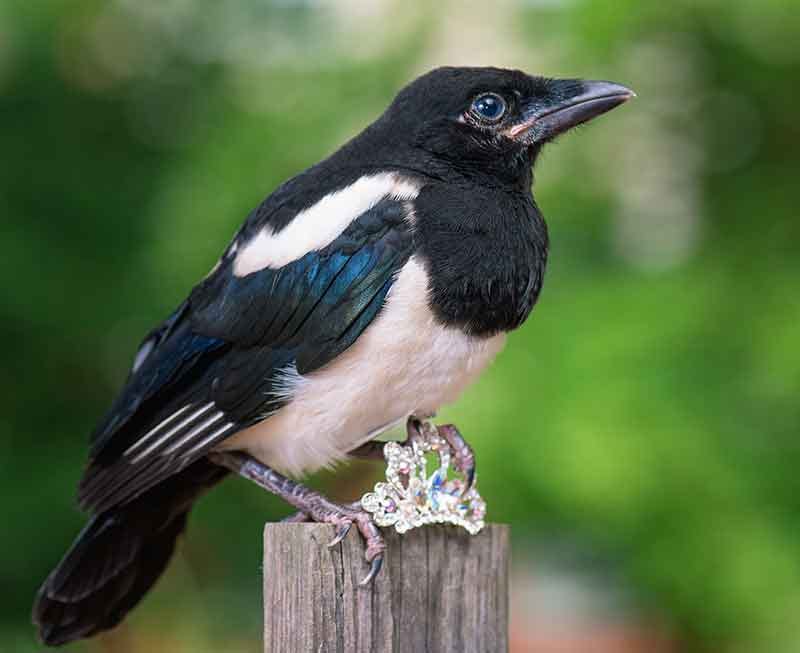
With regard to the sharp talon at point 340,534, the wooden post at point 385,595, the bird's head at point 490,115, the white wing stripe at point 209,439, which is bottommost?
the wooden post at point 385,595

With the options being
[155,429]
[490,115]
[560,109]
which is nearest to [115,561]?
[155,429]

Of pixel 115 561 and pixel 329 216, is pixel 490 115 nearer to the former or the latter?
pixel 329 216

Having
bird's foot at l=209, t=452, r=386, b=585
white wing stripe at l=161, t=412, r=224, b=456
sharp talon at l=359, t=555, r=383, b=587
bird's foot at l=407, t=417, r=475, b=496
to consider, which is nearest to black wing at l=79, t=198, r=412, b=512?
white wing stripe at l=161, t=412, r=224, b=456

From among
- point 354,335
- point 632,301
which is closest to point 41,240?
point 632,301

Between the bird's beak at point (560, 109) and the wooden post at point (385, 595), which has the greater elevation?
the bird's beak at point (560, 109)

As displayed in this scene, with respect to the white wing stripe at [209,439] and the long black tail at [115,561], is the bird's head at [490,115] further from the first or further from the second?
the long black tail at [115,561]

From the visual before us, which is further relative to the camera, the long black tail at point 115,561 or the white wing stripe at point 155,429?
the long black tail at point 115,561

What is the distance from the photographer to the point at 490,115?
2764 millimetres

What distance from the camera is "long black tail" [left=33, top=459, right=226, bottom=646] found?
2.77 metres

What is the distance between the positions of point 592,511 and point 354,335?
7.67 ft

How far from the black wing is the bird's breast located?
33 mm

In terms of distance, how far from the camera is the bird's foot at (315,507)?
7.20ft

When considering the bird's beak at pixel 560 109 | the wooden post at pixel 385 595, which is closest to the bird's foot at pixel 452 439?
the wooden post at pixel 385 595

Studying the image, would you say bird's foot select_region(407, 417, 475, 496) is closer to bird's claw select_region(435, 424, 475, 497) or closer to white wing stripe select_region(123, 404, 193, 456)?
bird's claw select_region(435, 424, 475, 497)
